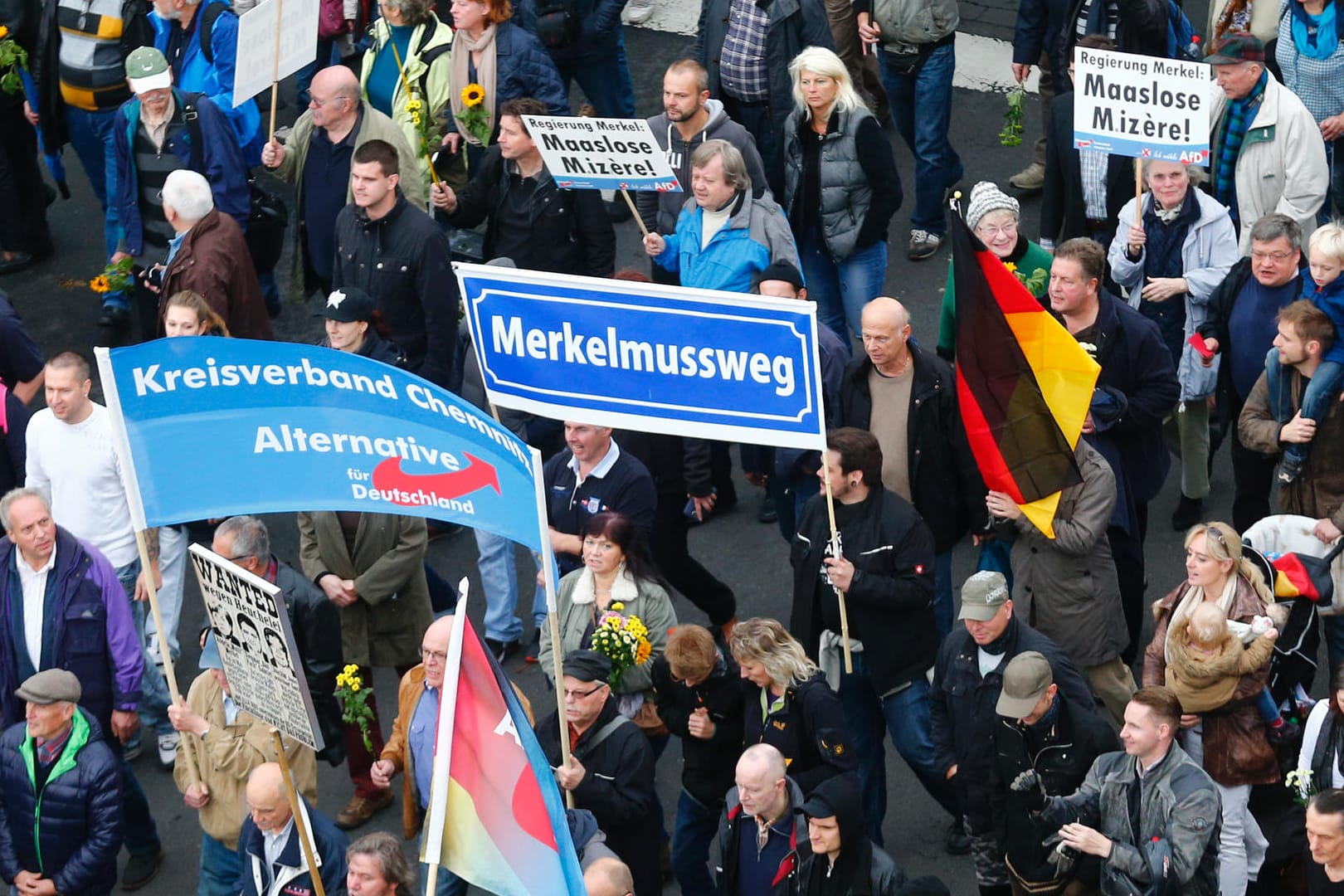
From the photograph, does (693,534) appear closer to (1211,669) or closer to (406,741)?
(406,741)

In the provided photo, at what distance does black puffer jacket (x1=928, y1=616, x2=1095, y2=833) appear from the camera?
8.62 m

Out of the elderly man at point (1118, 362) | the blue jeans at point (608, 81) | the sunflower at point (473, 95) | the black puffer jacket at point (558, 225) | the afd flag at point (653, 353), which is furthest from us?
the blue jeans at point (608, 81)

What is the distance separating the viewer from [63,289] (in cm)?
1462

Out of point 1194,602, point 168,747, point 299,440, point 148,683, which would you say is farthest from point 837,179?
point 299,440

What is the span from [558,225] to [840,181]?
1.50m

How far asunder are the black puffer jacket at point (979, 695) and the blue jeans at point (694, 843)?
1.07m

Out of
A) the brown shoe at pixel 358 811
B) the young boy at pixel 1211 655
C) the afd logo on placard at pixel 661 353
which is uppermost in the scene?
the afd logo on placard at pixel 661 353

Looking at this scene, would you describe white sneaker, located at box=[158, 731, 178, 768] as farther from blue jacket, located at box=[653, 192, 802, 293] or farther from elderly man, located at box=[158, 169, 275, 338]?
blue jacket, located at box=[653, 192, 802, 293]

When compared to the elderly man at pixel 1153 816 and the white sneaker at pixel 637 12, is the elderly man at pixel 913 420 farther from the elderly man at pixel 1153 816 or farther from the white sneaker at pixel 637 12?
the white sneaker at pixel 637 12

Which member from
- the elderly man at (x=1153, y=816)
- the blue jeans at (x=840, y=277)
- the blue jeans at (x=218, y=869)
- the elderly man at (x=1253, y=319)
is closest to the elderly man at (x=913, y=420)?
the elderly man at (x=1253, y=319)

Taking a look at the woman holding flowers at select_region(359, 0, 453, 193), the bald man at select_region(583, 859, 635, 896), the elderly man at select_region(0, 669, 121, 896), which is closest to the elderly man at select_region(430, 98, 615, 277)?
the woman holding flowers at select_region(359, 0, 453, 193)

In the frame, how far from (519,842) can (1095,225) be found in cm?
609

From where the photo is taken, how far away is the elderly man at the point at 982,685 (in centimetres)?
859

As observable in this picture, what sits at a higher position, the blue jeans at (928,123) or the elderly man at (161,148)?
the elderly man at (161,148)
